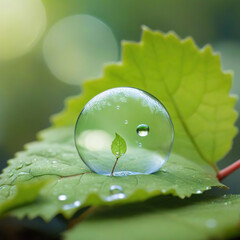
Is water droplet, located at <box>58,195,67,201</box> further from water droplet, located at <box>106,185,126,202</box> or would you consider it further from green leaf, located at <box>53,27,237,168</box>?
green leaf, located at <box>53,27,237,168</box>

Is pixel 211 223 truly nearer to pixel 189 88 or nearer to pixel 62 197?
pixel 62 197

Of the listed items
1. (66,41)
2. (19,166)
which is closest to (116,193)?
(19,166)

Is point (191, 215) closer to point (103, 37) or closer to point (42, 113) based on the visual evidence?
point (42, 113)

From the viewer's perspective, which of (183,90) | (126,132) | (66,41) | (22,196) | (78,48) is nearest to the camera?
(22,196)

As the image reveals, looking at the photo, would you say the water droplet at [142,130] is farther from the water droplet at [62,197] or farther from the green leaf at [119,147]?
the water droplet at [62,197]

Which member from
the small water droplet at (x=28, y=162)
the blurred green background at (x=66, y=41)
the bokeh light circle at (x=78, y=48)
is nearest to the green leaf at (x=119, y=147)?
the small water droplet at (x=28, y=162)
